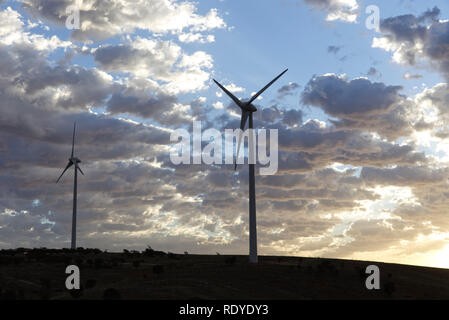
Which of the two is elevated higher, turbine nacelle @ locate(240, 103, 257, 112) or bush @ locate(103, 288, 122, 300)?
turbine nacelle @ locate(240, 103, 257, 112)

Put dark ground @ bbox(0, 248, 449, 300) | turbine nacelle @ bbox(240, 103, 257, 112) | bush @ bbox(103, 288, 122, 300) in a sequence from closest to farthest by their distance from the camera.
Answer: bush @ bbox(103, 288, 122, 300), dark ground @ bbox(0, 248, 449, 300), turbine nacelle @ bbox(240, 103, 257, 112)

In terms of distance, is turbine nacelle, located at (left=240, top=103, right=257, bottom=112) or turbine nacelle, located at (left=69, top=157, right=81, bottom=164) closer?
turbine nacelle, located at (left=240, top=103, right=257, bottom=112)

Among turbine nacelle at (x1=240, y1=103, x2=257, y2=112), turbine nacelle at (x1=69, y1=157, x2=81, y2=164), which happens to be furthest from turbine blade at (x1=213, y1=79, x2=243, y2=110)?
turbine nacelle at (x1=69, y1=157, x2=81, y2=164)

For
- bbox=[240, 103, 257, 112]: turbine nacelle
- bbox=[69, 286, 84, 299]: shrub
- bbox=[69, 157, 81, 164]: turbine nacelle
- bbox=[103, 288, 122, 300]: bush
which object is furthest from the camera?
bbox=[69, 157, 81, 164]: turbine nacelle

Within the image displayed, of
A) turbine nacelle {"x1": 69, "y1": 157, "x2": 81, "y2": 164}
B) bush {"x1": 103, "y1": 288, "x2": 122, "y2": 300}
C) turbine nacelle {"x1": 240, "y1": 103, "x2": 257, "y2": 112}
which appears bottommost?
bush {"x1": 103, "y1": 288, "x2": 122, "y2": 300}

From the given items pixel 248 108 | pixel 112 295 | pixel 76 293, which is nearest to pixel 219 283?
pixel 112 295

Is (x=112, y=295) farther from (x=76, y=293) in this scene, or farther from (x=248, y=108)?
(x=248, y=108)

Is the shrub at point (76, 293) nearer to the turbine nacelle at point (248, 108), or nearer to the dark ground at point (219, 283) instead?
the dark ground at point (219, 283)

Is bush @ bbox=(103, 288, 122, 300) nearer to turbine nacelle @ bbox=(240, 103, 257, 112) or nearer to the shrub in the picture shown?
the shrub

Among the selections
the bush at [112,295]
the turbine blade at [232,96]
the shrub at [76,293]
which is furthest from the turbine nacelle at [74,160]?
the bush at [112,295]

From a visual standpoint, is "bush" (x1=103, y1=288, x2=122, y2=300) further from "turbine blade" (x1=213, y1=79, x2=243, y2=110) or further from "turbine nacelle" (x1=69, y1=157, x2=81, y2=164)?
"turbine nacelle" (x1=69, y1=157, x2=81, y2=164)

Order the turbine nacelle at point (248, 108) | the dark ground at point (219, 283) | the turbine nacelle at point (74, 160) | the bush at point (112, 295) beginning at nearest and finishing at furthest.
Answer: the bush at point (112, 295), the dark ground at point (219, 283), the turbine nacelle at point (248, 108), the turbine nacelle at point (74, 160)

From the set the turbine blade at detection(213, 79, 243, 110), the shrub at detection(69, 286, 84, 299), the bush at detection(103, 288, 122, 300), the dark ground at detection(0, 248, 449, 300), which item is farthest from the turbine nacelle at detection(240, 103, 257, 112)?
the bush at detection(103, 288, 122, 300)
